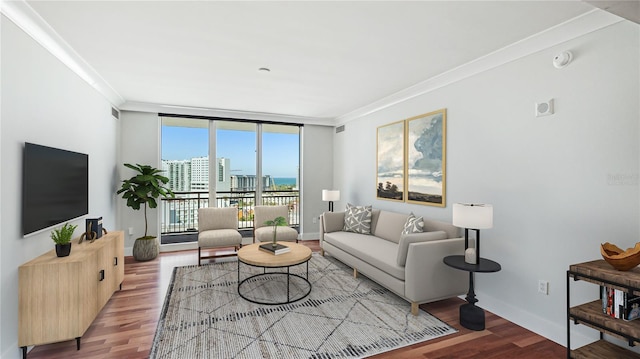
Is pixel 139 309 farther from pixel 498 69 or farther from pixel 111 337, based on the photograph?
pixel 498 69

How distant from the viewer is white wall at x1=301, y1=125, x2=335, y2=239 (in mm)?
6480

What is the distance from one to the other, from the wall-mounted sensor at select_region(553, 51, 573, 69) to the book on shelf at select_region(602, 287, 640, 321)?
177 cm

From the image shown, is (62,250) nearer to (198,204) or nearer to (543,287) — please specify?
(198,204)

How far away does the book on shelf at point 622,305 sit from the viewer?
73.9 inches

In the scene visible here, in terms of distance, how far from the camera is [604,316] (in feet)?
6.33

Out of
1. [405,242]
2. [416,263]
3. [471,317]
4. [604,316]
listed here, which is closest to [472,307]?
[471,317]

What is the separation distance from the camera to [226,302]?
3.27 meters

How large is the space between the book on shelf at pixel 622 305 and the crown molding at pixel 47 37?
4.47m

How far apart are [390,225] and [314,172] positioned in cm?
260

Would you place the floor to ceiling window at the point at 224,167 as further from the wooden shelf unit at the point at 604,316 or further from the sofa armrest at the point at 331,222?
the wooden shelf unit at the point at 604,316

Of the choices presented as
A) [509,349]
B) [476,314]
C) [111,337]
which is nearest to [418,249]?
[476,314]

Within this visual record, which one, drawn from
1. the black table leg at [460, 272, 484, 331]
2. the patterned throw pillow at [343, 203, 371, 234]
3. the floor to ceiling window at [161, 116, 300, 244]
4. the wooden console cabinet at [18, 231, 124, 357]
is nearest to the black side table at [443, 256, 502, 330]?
the black table leg at [460, 272, 484, 331]

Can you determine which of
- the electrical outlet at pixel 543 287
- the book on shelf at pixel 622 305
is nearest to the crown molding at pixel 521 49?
the book on shelf at pixel 622 305

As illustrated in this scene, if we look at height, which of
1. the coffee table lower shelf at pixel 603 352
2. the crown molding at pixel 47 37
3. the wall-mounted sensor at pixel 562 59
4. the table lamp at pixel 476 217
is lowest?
the coffee table lower shelf at pixel 603 352
